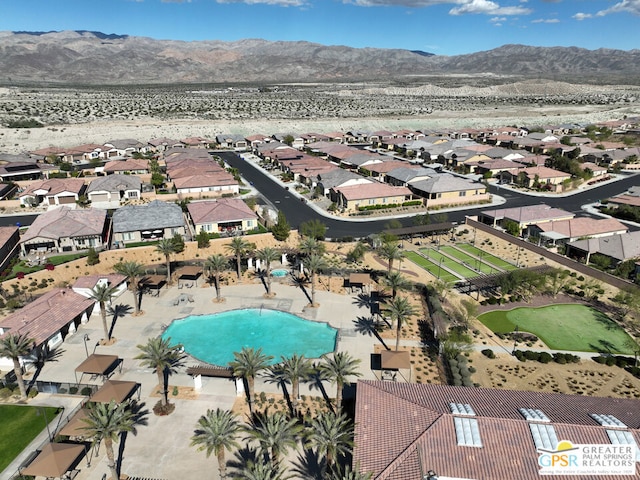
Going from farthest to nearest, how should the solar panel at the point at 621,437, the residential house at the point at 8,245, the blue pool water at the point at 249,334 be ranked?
1. the residential house at the point at 8,245
2. the blue pool water at the point at 249,334
3. the solar panel at the point at 621,437

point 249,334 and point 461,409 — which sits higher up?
point 461,409

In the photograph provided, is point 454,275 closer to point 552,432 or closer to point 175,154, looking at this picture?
point 552,432

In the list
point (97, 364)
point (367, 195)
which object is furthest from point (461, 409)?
point (367, 195)

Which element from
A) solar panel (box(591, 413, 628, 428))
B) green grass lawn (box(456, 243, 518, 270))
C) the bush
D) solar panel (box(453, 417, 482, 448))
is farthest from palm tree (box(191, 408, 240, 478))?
green grass lawn (box(456, 243, 518, 270))

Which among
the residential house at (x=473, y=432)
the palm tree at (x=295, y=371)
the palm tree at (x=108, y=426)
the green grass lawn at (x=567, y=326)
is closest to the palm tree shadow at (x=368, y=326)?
the green grass lawn at (x=567, y=326)

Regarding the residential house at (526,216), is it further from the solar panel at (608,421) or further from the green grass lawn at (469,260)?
the solar panel at (608,421)

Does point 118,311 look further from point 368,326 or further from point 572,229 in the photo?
point 572,229
